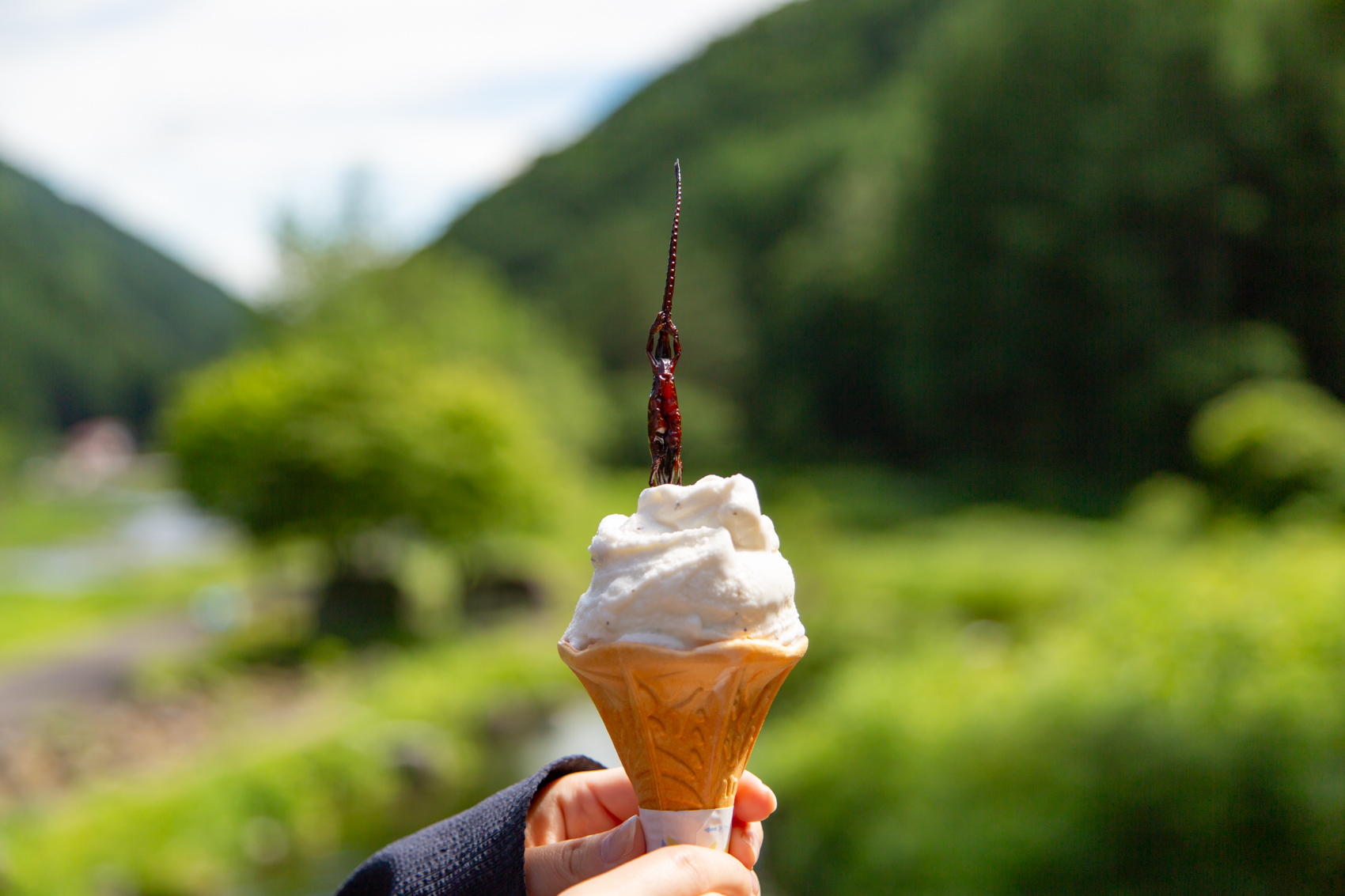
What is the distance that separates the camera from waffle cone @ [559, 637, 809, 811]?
1.84m

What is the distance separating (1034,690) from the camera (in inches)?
379

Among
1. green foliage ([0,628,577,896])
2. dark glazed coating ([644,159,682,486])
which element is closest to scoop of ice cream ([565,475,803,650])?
dark glazed coating ([644,159,682,486])

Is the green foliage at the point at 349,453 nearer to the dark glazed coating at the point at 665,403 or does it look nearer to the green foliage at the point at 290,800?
the green foliage at the point at 290,800

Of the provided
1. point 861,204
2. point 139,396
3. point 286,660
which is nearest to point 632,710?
point 286,660

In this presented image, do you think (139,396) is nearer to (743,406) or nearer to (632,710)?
(743,406)

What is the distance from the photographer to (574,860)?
6.23 feet

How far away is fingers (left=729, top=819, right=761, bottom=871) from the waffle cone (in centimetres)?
14

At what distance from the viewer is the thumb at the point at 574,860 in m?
1.89

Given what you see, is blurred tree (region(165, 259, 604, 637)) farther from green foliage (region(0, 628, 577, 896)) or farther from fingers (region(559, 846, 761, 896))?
fingers (region(559, 846, 761, 896))

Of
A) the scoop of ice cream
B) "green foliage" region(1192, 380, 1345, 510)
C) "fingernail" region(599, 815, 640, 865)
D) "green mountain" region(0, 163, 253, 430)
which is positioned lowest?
"green foliage" region(1192, 380, 1345, 510)

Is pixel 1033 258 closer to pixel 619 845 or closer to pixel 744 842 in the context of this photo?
pixel 744 842

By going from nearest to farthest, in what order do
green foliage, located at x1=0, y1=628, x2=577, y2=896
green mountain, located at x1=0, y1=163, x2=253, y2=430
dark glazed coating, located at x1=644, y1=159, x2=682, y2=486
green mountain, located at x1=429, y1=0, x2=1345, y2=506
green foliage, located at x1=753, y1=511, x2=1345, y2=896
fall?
1. dark glazed coating, located at x1=644, y1=159, x2=682, y2=486
2. green foliage, located at x1=753, y1=511, x2=1345, y2=896
3. green foliage, located at x1=0, y1=628, x2=577, y2=896
4. green mountain, located at x1=429, y1=0, x2=1345, y2=506
5. green mountain, located at x1=0, y1=163, x2=253, y2=430

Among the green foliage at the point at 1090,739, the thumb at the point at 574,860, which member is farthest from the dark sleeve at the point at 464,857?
the green foliage at the point at 1090,739

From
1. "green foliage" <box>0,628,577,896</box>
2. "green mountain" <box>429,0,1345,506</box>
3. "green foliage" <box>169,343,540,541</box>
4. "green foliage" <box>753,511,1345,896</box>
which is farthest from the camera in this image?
"green mountain" <box>429,0,1345,506</box>
